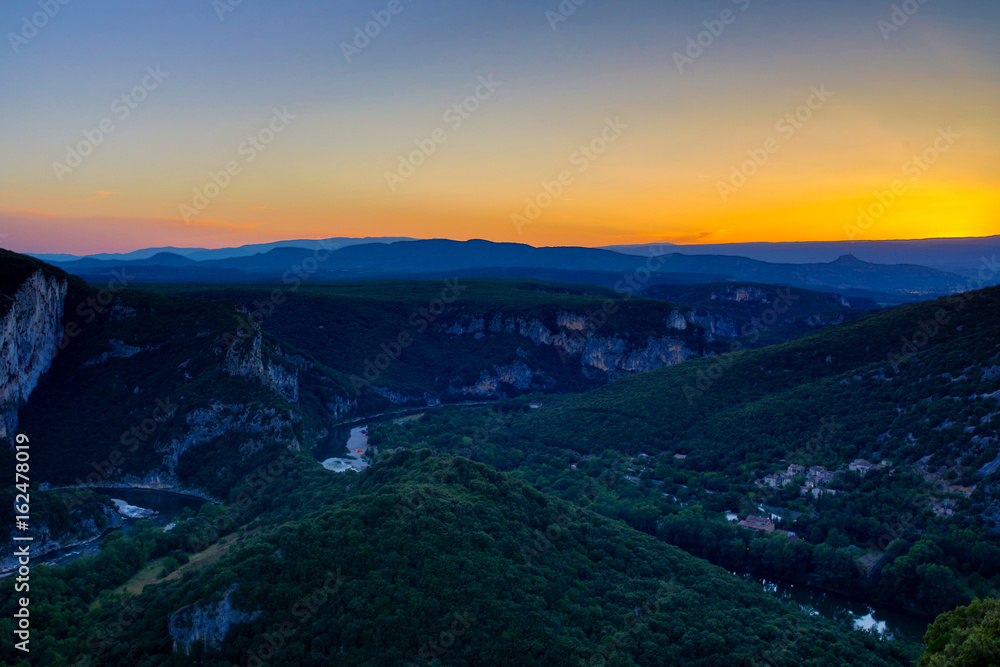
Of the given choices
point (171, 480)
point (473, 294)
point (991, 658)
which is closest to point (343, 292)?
point (473, 294)

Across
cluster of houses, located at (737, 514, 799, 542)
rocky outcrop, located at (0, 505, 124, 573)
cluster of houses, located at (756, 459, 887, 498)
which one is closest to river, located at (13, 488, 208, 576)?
rocky outcrop, located at (0, 505, 124, 573)

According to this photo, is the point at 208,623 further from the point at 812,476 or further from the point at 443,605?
the point at 812,476

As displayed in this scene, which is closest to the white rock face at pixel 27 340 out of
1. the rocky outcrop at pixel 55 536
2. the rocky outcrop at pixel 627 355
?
the rocky outcrop at pixel 55 536

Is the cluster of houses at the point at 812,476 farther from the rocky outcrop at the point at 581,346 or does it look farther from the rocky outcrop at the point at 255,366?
the rocky outcrop at the point at 581,346

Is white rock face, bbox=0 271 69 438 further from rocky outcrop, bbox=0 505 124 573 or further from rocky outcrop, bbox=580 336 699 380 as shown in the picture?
rocky outcrop, bbox=580 336 699 380

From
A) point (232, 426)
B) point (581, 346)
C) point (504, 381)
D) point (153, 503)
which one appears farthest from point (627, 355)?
point (153, 503)

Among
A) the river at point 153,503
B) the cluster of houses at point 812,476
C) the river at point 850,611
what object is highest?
the cluster of houses at point 812,476
